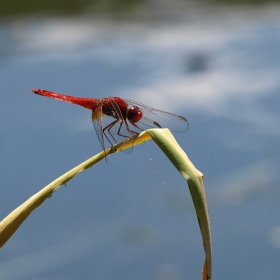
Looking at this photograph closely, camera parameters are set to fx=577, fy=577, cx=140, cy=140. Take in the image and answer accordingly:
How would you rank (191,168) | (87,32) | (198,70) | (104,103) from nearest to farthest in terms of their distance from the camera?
(191,168) < (104,103) < (198,70) < (87,32)

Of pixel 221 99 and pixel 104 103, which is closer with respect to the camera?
pixel 104 103

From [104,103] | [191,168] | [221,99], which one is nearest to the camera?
[191,168]

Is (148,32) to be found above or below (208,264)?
above

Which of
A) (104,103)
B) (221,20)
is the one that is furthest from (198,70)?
(104,103)

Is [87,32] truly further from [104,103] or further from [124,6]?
[104,103]

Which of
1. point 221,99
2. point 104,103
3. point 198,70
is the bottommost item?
point 104,103
